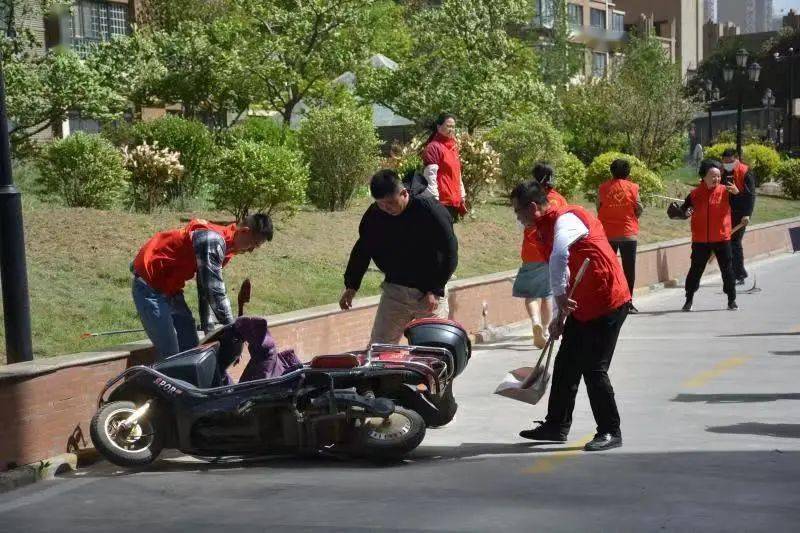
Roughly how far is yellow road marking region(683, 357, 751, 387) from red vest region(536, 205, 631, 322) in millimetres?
2932

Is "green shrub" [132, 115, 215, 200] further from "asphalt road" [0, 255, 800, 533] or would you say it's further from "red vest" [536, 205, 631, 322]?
"red vest" [536, 205, 631, 322]

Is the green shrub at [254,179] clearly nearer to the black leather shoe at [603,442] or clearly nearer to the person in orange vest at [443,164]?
the person in orange vest at [443,164]

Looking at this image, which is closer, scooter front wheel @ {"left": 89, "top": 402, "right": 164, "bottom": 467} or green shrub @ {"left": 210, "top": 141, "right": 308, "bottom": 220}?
scooter front wheel @ {"left": 89, "top": 402, "right": 164, "bottom": 467}

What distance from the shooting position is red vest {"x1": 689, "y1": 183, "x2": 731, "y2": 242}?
16688 millimetres

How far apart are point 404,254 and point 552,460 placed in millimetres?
2013

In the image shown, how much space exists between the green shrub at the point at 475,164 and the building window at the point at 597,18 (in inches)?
3559

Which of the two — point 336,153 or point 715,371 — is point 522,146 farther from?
point 715,371

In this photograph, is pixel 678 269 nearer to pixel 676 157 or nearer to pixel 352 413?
pixel 352 413

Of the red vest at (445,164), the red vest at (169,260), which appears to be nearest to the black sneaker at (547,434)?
the red vest at (169,260)

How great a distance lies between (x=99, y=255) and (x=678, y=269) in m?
A: 10.6

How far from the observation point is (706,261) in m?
16.9

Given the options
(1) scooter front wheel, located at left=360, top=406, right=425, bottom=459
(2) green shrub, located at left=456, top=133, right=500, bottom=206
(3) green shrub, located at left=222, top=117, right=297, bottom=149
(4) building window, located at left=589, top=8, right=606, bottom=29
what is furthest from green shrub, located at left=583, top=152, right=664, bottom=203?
(4) building window, located at left=589, top=8, right=606, bottom=29

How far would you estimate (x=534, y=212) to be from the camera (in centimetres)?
842

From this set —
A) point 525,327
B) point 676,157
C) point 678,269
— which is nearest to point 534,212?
point 525,327
